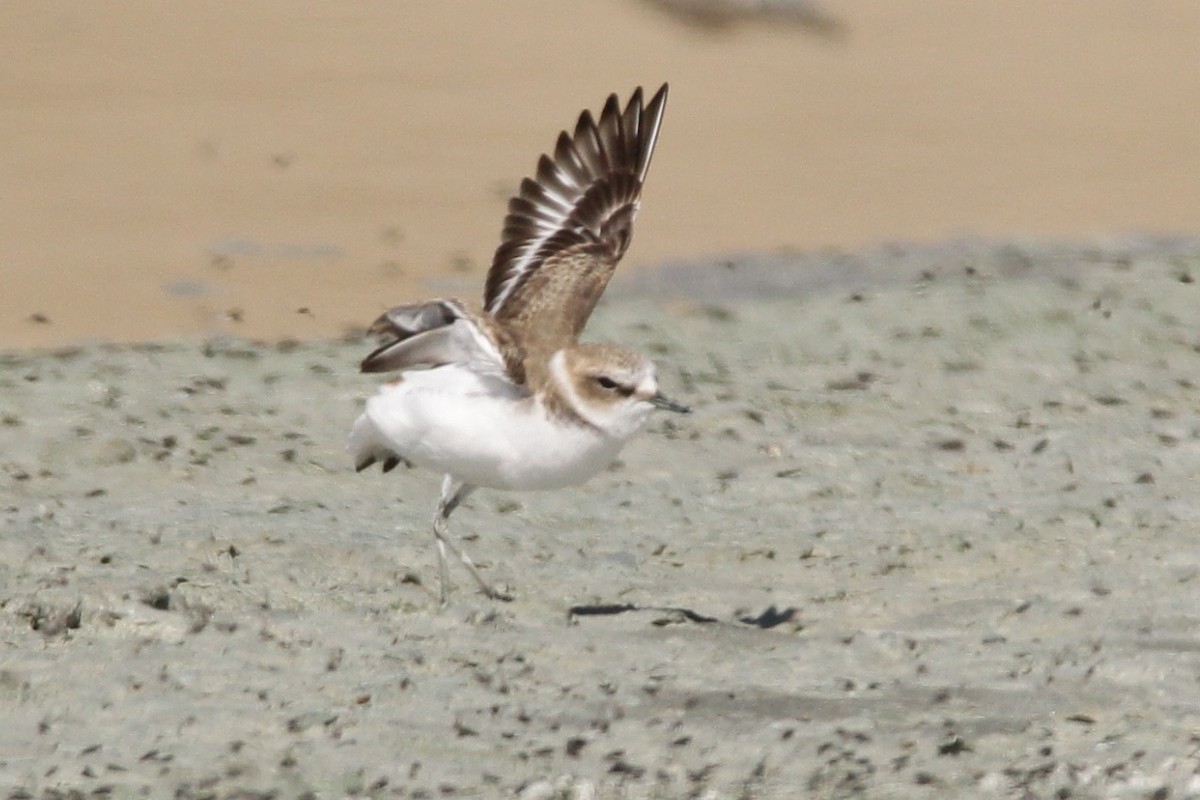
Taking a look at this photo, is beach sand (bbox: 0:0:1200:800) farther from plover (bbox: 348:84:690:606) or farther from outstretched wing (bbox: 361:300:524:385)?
outstretched wing (bbox: 361:300:524:385)

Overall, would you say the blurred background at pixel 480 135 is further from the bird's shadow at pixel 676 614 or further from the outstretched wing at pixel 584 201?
the bird's shadow at pixel 676 614

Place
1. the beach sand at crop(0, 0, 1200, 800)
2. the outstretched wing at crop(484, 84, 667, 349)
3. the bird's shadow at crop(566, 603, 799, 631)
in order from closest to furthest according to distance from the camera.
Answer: the beach sand at crop(0, 0, 1200, 800), the bird's shadow at crop(566, 603, 799, 631), the outstretched wing at crop(484, 84, 667, 349)

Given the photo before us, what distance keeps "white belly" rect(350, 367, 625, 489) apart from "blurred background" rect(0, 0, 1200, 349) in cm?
552

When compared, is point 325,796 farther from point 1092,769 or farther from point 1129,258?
point 1129,258

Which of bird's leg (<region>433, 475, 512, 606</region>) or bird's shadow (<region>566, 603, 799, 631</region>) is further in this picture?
bird's leg (<region>433, 475, 512, 606</region>)

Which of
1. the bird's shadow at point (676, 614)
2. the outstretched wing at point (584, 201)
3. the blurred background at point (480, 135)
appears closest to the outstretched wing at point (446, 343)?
the bird's shadow at point (676, 614)

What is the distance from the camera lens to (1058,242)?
14000 millimetres

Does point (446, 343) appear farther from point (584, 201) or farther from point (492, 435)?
point (584, 201)

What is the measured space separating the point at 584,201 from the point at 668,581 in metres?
1.37

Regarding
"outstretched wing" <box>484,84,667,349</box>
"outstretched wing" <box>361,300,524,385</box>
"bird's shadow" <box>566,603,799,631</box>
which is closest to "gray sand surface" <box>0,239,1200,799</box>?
"bird's shadow" <box>566,603,799,631</box>

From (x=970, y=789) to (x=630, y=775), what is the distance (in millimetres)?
855

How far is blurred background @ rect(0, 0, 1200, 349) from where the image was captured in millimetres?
14383

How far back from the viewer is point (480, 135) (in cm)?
1817

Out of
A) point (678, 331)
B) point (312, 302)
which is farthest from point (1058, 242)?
point (312, 302)
